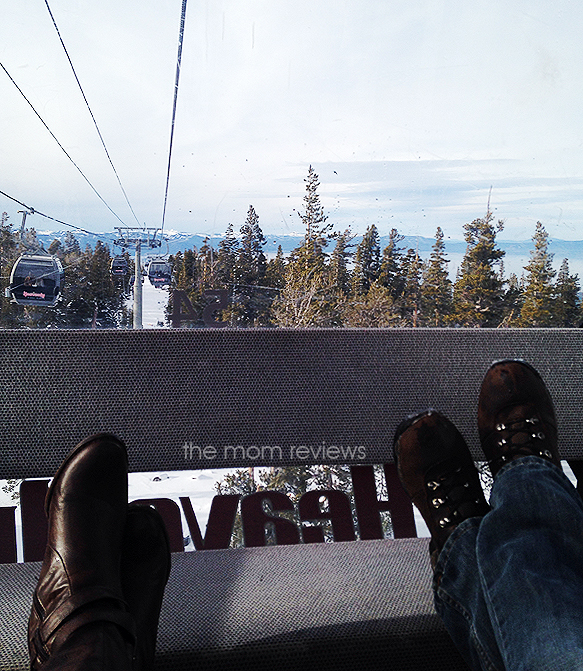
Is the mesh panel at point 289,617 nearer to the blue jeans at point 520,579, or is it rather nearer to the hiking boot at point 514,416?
the blue jeans at point 520,579

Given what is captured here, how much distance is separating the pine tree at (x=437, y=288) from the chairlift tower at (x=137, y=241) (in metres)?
0.81

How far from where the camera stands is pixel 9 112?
122 cm

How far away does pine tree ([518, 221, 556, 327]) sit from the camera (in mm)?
1530

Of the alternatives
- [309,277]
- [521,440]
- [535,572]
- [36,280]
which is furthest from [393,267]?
[535,572]

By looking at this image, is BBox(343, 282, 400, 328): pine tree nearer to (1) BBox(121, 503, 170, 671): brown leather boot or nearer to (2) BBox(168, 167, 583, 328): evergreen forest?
(2) BBox(168, 167, 583, 328): evergreen forest

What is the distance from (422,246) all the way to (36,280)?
43.7 inches

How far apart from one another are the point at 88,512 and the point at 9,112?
1054 millimetres

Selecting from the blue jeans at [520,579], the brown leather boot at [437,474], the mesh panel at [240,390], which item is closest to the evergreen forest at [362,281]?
the mesh panel at [240,390]

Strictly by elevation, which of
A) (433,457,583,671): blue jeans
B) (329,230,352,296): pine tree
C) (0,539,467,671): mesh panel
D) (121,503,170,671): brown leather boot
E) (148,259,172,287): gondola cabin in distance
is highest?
(329,230,352,296): pine tree

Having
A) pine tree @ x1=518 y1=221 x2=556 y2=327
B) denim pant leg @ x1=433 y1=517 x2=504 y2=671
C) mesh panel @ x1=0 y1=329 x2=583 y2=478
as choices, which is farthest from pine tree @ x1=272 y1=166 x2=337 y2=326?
denim pant leg @ x1=433 y1=517 x2=504 y2=671

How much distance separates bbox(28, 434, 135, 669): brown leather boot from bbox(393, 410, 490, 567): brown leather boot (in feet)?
1.43

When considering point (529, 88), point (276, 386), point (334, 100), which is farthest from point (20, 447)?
point (529, 88)

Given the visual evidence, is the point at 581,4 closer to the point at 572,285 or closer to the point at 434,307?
the point at 572,285

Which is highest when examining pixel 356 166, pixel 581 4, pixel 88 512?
pixel 581 4
